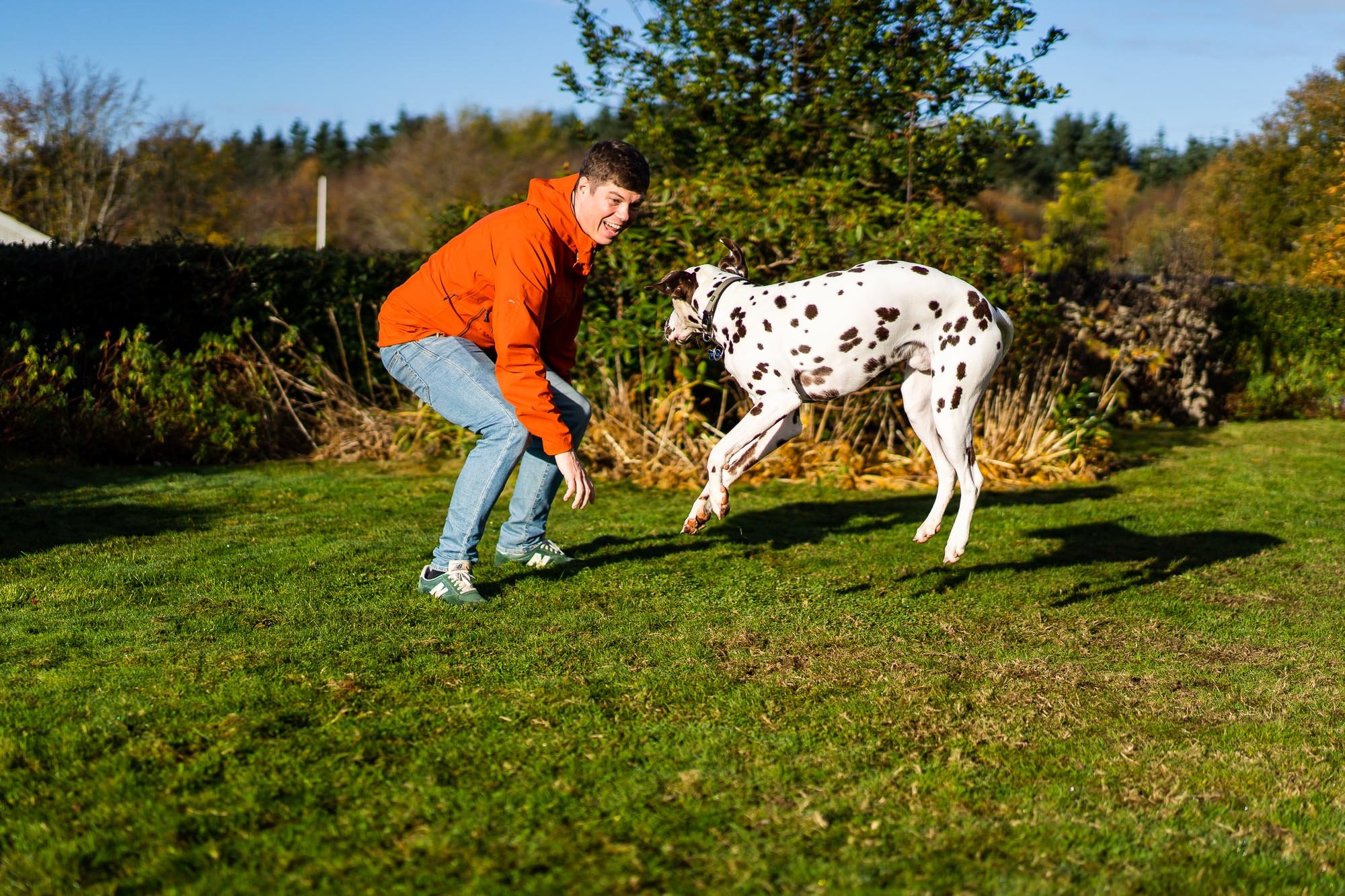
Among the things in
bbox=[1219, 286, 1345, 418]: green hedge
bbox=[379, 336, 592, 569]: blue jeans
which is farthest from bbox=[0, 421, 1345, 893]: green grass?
bbox=[1219, 286, 1345, 418]: green hedge

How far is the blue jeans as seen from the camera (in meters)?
5.13

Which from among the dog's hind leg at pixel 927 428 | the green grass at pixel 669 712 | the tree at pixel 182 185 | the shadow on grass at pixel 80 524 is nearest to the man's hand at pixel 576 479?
the green grass at pixel 669 712

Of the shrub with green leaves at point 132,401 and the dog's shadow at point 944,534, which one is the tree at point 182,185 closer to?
the shrub with green leaves at point 132,401

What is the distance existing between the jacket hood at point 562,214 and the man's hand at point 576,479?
0.94 metres

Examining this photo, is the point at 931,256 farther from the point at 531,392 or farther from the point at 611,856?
the point at 611,856

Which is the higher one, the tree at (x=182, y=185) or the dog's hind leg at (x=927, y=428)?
the tree at (x=182, y=185)

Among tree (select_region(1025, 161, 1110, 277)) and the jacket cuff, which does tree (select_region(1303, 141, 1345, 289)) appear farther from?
the jacket cuff

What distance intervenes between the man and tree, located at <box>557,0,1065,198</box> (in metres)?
4.98

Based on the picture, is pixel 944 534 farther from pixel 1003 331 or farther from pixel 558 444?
pixel 558 444

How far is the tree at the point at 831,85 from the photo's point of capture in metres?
10.1

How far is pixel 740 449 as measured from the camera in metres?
5.00

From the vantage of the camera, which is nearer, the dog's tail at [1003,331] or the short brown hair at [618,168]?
the short brown hair at [618,168]

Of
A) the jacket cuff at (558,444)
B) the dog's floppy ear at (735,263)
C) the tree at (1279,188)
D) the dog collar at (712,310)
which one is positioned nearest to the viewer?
the jacket cuff at (558,444)

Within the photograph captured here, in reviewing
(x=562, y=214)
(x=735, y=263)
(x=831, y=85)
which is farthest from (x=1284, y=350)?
(x=562, y=214)
